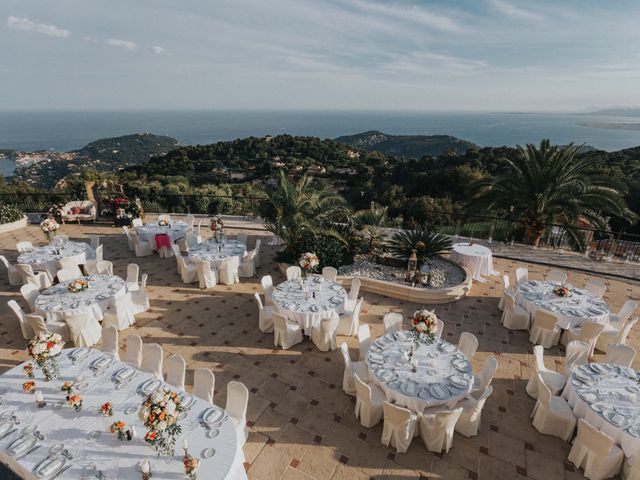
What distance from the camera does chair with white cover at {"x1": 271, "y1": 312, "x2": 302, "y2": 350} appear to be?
7621 mm

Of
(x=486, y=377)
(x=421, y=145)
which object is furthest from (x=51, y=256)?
(x=421, y=145)

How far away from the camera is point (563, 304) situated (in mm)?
8312

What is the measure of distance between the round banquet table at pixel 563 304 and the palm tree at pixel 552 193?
5409 mm

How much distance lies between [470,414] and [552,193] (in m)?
11.5

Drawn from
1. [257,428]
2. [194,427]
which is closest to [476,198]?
[257,428]

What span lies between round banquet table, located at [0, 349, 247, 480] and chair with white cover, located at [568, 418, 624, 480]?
4833mm

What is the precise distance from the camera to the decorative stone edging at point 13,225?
1599 centimetres

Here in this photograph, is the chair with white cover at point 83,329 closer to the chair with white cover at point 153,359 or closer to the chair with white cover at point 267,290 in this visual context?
the chair with white cover at point 153,359

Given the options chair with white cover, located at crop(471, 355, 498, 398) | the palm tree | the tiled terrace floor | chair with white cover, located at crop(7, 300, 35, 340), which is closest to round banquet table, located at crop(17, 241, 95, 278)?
the tiled terrace floor

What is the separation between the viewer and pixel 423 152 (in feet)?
315

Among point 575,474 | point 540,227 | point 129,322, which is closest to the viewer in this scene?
point 575,474

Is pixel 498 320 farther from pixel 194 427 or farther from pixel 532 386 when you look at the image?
pixel 194 427

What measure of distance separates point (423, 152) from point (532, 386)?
96.8 metres

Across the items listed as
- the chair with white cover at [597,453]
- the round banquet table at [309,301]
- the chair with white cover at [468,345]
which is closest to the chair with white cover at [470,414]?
the chair with white cover at [468,345]
